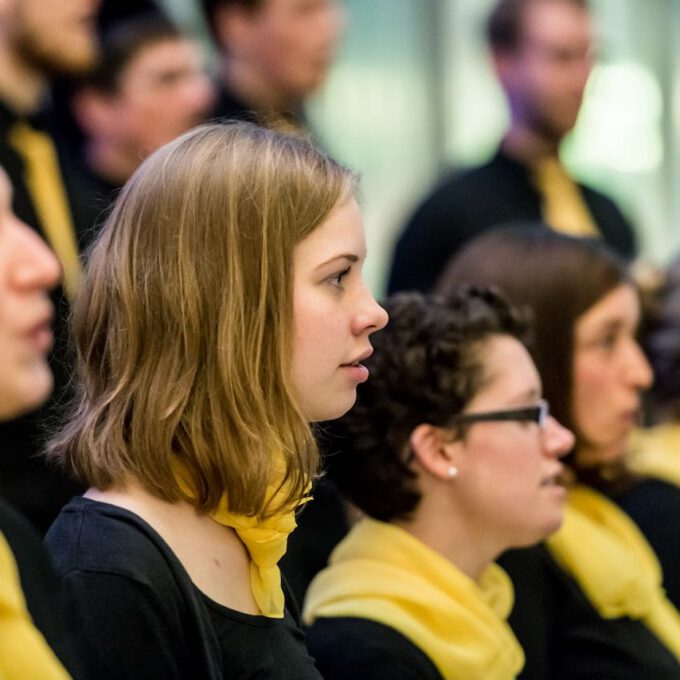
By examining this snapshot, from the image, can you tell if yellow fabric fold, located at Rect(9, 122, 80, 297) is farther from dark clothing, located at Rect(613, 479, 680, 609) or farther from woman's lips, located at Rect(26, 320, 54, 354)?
woman's lips, located at Rect(26, 320, 54, 354)

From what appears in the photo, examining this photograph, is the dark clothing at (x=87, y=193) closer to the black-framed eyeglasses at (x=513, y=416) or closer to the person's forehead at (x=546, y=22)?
the black-framed eyeglasses at (x=513, y=416)

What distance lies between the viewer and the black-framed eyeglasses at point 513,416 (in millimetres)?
2467

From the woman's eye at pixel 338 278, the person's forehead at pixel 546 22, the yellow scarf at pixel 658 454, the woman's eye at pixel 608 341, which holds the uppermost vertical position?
the woman's eye at pixel 338 278

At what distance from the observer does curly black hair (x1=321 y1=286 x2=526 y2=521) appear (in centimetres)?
245

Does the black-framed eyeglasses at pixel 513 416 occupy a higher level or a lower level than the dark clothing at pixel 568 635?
higher

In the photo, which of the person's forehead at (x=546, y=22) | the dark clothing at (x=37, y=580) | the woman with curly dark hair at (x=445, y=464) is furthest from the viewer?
the person's forehead at (x=546, y=22)

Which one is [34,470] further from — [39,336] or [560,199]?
[560,199]

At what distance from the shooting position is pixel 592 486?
302 cm

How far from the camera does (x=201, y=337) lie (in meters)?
1.82

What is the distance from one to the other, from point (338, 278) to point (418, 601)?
66 centimetres

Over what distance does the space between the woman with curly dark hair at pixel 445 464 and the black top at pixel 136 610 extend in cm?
58

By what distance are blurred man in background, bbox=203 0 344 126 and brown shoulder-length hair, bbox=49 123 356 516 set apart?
1989mm

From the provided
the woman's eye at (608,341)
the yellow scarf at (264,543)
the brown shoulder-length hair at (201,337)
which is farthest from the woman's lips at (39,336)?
the woman's eye at (608,341)

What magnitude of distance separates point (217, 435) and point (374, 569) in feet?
2.18
